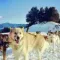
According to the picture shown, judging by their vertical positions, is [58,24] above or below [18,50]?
above

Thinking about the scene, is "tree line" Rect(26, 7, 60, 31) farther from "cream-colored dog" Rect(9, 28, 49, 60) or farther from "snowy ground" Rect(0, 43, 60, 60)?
"snowy ground" Rect(0, 43, 60, 60)

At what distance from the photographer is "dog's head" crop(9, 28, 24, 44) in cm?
185

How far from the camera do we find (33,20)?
203cm

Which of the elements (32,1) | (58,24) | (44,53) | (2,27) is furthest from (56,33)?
(2,27)

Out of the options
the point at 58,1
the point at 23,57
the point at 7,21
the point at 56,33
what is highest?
the point at 58,1

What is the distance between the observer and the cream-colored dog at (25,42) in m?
1.88

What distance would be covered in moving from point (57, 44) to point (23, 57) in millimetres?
388

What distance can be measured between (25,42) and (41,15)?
1.11ft

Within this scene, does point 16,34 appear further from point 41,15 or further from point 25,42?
point 41,15

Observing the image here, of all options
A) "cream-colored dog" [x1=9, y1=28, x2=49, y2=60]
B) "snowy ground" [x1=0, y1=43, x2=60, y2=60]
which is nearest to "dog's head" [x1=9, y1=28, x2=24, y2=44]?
"cream-colored dog" [x1=9, y1=28, x2=49, y2=60]

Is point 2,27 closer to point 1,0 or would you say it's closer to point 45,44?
point 1,0

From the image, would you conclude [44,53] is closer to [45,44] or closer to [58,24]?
[45,44]

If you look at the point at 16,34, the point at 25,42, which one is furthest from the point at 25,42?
the point at 16,34

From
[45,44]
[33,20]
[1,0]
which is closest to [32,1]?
[33,20]
